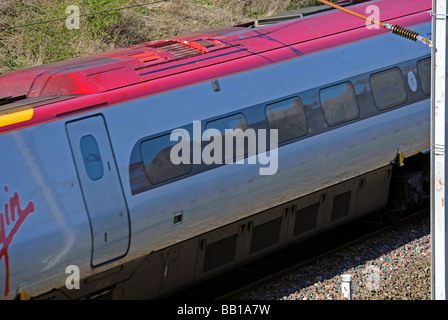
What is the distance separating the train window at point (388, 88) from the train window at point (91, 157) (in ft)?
16.4

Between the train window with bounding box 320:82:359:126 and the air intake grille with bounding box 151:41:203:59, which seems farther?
the train window with bounding box 320:82:359:126

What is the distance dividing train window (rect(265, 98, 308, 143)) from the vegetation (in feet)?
27.9

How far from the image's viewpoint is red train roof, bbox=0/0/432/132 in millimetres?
8734

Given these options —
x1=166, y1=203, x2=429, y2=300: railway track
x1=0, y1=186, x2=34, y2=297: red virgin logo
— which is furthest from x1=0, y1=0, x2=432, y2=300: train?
x1=166, y1=203, x2=429, y2=300: railway track

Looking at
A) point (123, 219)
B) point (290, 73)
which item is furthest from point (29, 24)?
point (123, 219)

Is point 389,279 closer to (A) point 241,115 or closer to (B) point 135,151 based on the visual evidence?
(A) point 241,115

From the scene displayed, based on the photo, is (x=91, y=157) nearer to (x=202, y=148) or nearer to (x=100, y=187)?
(x=100, y=187)

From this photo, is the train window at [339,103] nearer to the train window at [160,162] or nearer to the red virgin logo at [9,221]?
the train window at [160,162]

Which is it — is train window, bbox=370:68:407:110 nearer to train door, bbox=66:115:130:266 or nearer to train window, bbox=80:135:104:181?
train door, bbox=66:115:130:266

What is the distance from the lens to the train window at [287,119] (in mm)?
9992

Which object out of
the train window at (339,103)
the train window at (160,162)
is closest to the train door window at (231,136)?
the train window at (160,162)

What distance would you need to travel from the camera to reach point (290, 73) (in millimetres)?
10250

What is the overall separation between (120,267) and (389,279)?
4.13m

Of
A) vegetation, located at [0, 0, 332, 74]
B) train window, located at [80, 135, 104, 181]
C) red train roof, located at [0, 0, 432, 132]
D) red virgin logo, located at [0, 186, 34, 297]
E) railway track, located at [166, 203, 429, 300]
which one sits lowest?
railway track, located at [166, 203, 429, 300]
